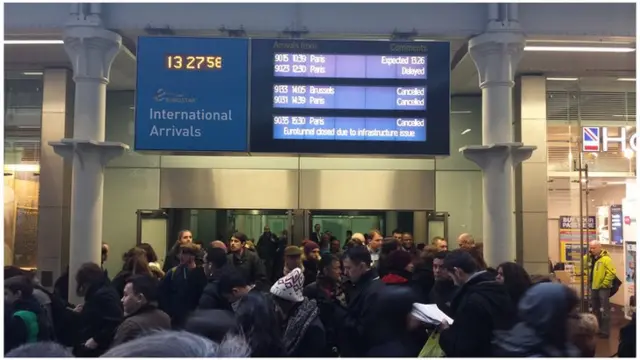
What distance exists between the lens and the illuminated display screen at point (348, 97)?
23.0 ft

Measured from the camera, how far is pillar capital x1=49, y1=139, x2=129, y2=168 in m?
7.49

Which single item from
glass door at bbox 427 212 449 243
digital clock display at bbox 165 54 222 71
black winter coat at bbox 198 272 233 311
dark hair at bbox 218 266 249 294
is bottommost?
black winter coat at bbox 198 272 233 311

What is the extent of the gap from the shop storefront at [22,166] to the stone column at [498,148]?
24.4 feet

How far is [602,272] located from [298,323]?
8.05m

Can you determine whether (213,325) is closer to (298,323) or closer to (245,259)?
(298,323)

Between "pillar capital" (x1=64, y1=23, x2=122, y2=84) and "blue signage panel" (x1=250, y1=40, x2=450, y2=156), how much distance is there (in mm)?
1942

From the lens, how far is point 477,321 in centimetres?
364

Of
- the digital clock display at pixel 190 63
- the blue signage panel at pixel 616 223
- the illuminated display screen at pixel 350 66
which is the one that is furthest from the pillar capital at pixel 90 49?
the blue signage panel at pixel 616 223

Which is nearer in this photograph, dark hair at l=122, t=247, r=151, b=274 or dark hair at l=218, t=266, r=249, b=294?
dark hair at l=218, t=266, r=249, b=294

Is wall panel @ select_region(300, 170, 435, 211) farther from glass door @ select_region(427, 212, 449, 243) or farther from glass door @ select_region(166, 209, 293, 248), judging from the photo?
glass door @ select_region(166, 209, 293, 248)

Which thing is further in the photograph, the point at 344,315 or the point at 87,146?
the point at 87,146

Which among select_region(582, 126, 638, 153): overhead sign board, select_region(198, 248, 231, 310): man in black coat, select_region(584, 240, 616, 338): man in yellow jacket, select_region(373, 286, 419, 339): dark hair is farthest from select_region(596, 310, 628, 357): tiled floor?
select_region(198, 248, 231, 310): man in black coat

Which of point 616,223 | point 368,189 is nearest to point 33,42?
point 368,189

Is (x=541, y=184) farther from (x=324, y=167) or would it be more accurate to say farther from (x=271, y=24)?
(x=271, y=24)
